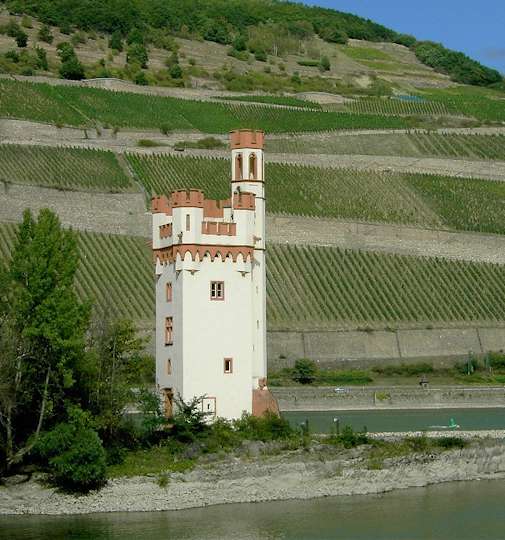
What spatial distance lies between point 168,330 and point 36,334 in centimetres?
439

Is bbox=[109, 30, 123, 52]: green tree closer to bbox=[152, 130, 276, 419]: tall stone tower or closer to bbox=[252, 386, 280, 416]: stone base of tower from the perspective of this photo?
bbox=[152, 130, 276, 419]: tall stone tower

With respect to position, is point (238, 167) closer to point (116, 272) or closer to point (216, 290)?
point (216, 290)

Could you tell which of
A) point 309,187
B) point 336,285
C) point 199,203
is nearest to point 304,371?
point 336,285

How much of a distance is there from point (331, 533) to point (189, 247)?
29.6 feet

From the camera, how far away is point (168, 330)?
1738 inches

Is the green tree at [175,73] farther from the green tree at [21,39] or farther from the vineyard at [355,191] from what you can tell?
the vineyard at [355,191]

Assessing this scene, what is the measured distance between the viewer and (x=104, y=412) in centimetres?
4228

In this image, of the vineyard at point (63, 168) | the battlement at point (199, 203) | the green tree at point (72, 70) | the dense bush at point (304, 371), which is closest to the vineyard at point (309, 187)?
the vineyard at point (63, 168)

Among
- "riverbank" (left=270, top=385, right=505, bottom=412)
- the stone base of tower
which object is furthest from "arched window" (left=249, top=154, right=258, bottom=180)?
"riverbank" (left=270, top=385, right=505, bottom=412)

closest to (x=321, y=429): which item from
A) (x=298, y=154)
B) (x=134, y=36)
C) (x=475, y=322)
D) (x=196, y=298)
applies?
(x=196, y=298)

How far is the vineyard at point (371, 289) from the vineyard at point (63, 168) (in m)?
11.3

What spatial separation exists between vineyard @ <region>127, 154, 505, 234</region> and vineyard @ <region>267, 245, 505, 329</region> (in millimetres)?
4798

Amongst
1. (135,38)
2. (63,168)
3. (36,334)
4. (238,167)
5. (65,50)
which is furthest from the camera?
(135,38)

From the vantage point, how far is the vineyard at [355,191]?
9544cm
